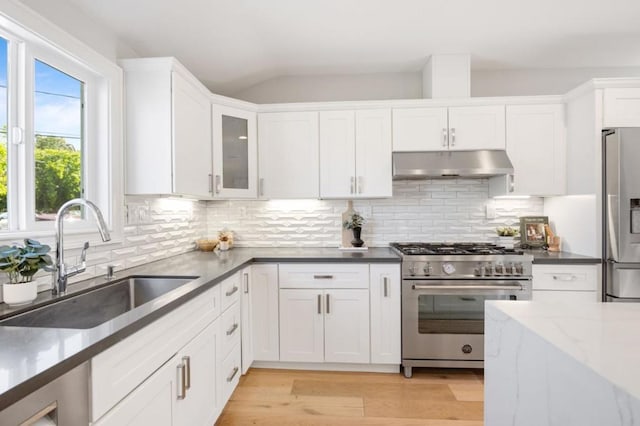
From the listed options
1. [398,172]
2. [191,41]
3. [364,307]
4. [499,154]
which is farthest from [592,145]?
[191,41]

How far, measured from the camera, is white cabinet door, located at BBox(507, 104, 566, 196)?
2877 mm

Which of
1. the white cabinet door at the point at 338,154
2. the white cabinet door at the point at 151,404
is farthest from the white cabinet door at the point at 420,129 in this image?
the white cabinet door at the point at 151,404

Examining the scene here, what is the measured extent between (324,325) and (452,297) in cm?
100

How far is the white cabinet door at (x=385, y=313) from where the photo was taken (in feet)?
8.65

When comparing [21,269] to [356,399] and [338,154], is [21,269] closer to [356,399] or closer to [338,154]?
[356,399]

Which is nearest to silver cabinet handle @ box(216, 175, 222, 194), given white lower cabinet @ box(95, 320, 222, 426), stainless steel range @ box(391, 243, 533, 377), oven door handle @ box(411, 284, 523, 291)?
white lower cabinet @ box(95, 320, 222, 426)

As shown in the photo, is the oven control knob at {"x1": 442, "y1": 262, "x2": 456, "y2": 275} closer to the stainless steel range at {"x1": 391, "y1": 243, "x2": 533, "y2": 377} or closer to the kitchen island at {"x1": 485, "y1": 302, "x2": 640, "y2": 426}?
the stainless steel range at {"x1": 391, "y1": 243, "x2": 533, "y2": 377}

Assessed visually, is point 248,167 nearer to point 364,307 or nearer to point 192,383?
point 364,307

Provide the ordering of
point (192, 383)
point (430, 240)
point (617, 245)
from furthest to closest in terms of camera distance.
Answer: point (430, 240) < point (617, 245) < point (192, 383)

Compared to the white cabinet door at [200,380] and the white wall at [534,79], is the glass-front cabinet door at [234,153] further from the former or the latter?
the white wall at [534,79]

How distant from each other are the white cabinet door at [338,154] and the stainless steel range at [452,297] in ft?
2.73

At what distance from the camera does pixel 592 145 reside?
8.41ft

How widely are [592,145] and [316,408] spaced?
8.95ft

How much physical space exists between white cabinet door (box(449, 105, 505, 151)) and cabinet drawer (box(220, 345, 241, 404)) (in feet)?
7.67
